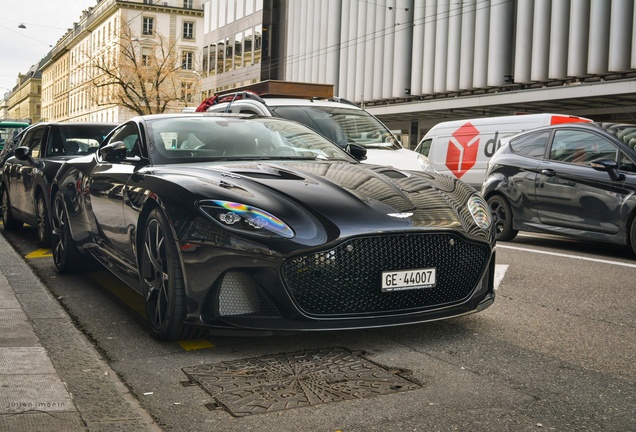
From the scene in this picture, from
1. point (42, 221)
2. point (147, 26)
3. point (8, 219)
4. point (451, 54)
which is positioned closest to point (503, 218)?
point (42, 221)

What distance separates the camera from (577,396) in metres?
3.77

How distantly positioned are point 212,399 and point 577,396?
165 cm

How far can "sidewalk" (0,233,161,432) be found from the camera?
129 inches

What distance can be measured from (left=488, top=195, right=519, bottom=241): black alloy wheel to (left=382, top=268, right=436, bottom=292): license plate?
6665 mm

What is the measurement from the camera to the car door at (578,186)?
9555 millimetres

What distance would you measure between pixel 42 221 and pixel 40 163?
0.66m

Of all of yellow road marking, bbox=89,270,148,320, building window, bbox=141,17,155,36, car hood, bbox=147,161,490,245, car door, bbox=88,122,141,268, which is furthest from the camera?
building window, bbox=141,17,155,36

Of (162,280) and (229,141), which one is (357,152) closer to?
(229,141)

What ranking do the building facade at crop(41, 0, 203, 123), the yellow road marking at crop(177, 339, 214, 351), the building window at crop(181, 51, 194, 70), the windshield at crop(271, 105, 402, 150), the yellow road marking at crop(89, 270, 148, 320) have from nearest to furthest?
1. the yellow road marking at crop(177, 339, 214, 351)
2. the yellow road marking at crop(89, 270, 148, 320)
3. the windshield at crop(271, 105, 402, 150)
4. the building facade at crop(41, 0, 203, 123)
5. the building window at crop(181, 51, 194, 70)

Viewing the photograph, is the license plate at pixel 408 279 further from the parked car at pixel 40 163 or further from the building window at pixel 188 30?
→ the building window at pixel 188 30

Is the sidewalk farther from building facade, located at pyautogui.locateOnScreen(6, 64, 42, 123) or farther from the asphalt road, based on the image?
building facade, located at pyautogui.locateOnScreen(6, 64, 42, 123)

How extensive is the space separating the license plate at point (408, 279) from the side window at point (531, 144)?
6.53 meters

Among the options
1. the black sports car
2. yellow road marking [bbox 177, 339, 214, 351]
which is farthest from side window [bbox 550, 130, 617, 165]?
yellow road marking [bbox 177, 339, 214, 351]

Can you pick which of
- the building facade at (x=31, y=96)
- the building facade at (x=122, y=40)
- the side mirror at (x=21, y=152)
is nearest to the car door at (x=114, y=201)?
the side mirror at (x=21, y=152)
